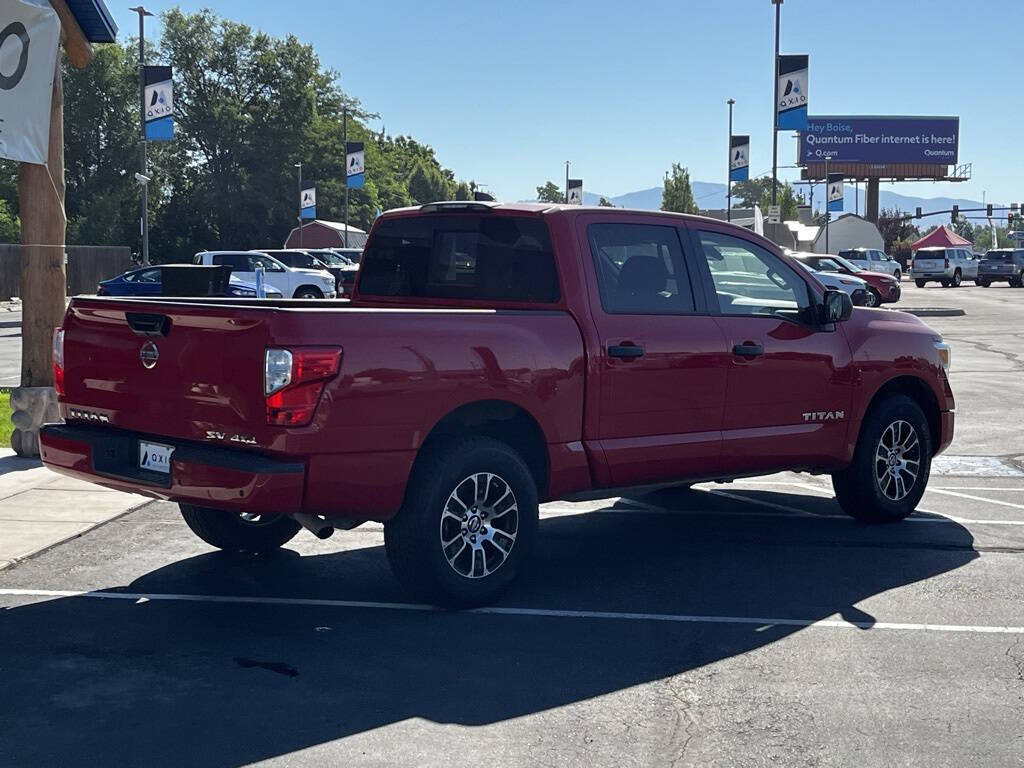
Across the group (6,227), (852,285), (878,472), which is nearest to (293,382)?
(878,472)

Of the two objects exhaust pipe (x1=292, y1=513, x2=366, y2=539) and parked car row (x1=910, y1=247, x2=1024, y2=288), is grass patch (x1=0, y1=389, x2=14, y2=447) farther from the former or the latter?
parked car row (x1=910, y1=247, x2=1024, y2=288)

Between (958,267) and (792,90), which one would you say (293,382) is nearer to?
(792,90)

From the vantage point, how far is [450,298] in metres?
7.34

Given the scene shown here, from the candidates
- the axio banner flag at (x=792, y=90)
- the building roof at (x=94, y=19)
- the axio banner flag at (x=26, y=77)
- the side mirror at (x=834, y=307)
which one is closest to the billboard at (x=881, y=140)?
the axio banner flag at (x=792, y=90)

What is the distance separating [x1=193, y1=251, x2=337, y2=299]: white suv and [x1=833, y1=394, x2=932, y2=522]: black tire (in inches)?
1118

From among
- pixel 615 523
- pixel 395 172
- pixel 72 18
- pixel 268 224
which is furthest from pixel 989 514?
pixel 395 172

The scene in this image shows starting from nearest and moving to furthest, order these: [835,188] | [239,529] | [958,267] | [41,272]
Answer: [239,529] → [41,272] → [835,188] → [958,267]

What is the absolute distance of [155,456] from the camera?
19.7ft

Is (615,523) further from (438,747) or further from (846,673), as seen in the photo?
(438,747)

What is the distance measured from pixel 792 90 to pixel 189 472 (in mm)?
37947

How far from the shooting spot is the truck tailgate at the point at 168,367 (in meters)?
5.66

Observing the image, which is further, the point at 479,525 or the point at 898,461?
the point at 898,461

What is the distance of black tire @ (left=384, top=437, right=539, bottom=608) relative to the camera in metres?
6.12

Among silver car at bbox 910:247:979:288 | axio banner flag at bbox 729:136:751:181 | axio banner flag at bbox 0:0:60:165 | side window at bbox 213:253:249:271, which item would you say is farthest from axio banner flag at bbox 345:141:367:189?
axio banner flag at bbox 0:0:60:165
